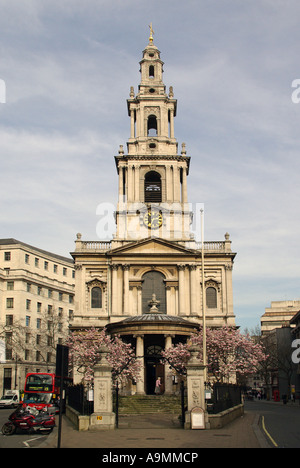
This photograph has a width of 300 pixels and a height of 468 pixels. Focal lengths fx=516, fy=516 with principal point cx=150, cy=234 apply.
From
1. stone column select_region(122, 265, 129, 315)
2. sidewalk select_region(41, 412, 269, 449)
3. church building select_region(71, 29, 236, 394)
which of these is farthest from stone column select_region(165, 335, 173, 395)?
sidewalk select_region(41, 412, 269, 449)

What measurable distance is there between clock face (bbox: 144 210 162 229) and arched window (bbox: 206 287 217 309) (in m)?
9.84

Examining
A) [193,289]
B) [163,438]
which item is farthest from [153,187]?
[163,438]

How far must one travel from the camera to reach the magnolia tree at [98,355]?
4859 centimetres

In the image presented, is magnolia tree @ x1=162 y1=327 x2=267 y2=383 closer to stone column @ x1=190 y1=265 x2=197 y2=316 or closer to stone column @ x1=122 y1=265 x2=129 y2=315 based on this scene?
stone column @ x1=190 y1=265 x2=197 y2=316

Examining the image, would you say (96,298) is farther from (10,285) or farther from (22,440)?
(22,440)

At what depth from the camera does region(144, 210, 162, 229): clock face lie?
204 feet

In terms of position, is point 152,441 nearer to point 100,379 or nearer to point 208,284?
point 100,379

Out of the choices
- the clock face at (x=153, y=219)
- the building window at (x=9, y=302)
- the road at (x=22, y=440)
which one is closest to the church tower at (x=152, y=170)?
the clock face at (x=153, y=219)

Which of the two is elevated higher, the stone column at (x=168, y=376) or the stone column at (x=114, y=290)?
the stone column at (x=114, y=290)

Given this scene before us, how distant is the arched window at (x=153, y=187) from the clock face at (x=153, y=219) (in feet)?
8.47

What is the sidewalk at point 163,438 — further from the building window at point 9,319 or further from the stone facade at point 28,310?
the building window at point 9,319
